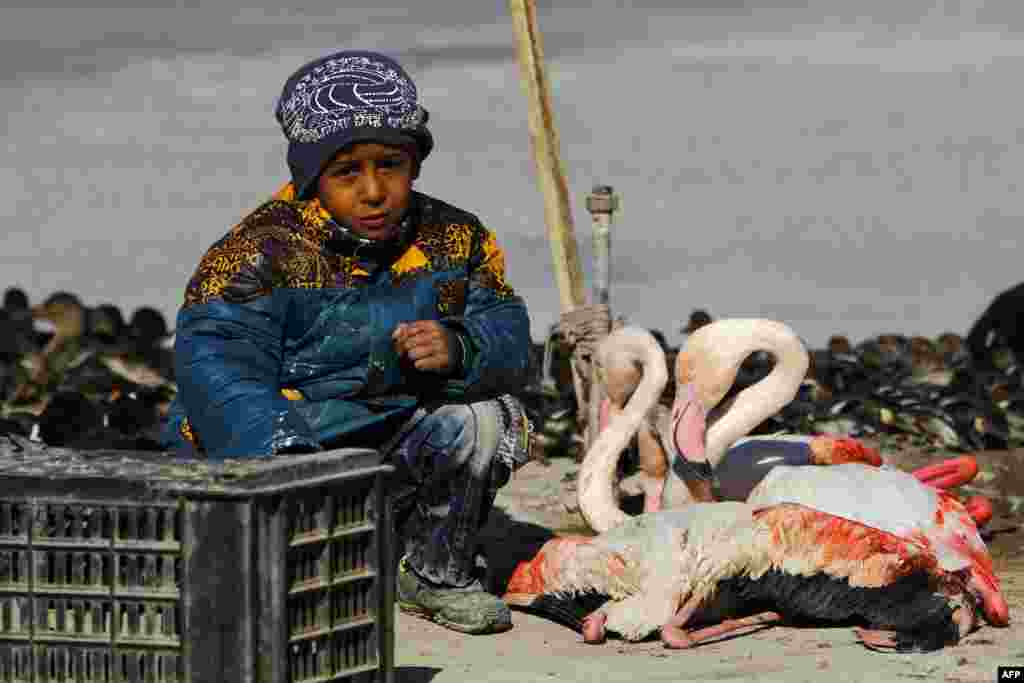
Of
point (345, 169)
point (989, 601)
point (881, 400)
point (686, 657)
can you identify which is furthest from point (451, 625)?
point (881, 400)

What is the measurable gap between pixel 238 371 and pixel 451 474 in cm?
91

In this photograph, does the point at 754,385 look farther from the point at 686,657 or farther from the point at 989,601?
the point at 686,657

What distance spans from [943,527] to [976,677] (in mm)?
1009

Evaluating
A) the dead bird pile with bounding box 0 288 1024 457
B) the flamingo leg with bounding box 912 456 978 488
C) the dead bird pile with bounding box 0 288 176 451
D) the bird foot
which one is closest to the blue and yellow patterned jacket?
the bird foot

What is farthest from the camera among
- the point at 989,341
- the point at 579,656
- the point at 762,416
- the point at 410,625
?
the point at 989,341

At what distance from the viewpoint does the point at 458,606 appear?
21.7ft

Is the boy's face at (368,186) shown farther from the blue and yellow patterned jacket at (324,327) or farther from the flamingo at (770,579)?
the flamingo at (770,579)

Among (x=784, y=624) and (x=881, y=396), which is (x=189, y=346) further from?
(x=881, y=396)

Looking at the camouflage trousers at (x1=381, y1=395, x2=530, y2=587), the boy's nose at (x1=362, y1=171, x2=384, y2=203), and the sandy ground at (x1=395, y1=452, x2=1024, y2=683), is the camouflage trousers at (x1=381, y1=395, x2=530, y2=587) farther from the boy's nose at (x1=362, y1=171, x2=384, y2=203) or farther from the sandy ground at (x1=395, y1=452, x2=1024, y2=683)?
the boy's nose at (x1=362, y1=171, x2=384, y2=203)

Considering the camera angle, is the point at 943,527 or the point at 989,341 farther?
the point at 989,341

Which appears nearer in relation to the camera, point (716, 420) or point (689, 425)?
point (689, 425)

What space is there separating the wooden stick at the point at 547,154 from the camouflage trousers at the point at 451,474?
5.44 ft

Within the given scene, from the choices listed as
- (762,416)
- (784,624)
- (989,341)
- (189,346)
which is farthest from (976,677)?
(989,341)

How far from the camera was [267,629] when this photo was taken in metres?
4.95
